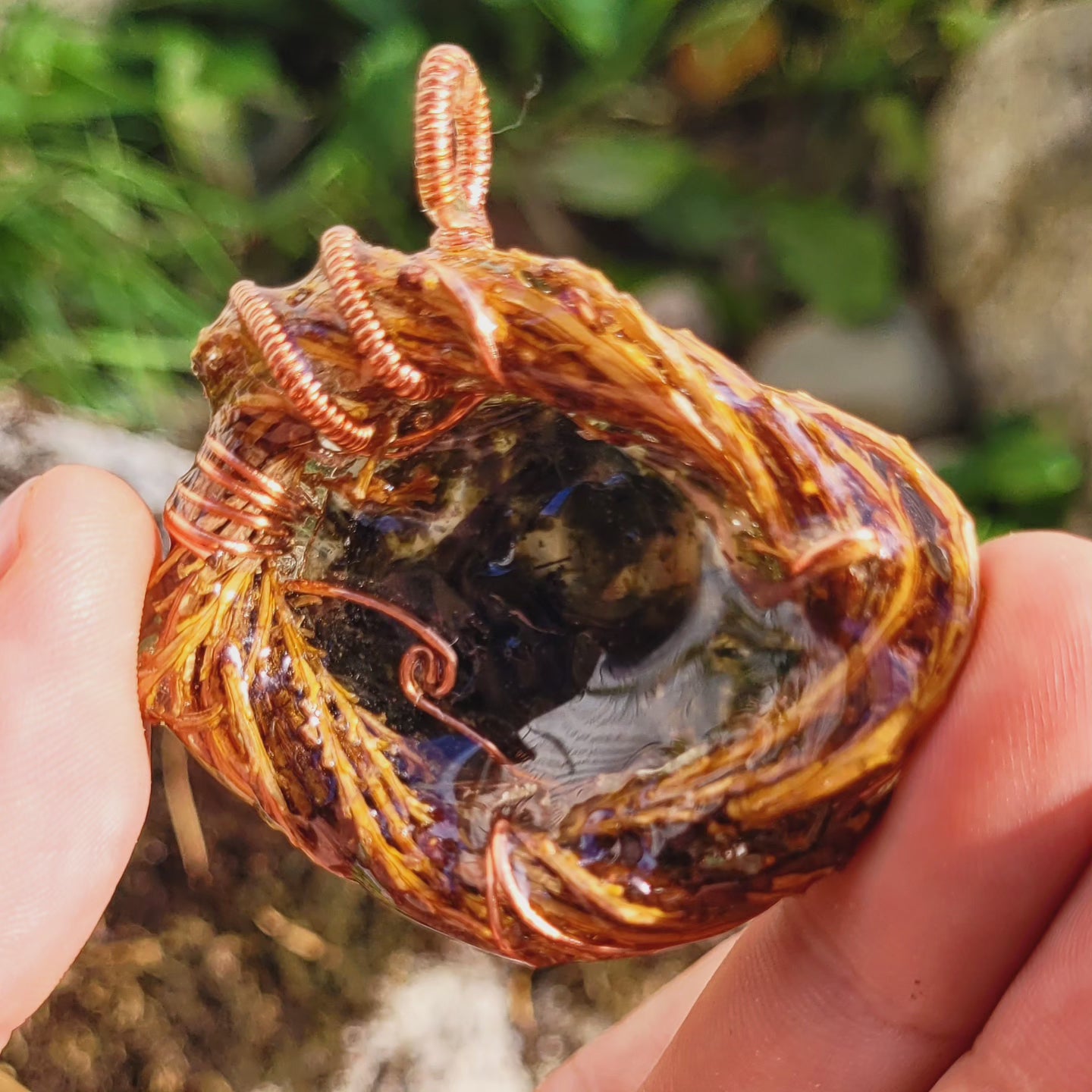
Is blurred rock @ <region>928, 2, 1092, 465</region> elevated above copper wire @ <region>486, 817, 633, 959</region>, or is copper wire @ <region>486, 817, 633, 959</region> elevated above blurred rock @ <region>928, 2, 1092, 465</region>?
blurred rock @ <region>928, 2, 1092, 465</region>

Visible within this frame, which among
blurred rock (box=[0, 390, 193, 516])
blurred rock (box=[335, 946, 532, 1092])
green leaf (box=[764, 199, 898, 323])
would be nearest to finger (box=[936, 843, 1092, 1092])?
blurred rock (box=[335, 946, 532, 1092])

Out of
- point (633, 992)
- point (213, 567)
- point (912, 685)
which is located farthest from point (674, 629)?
point (633, 992)

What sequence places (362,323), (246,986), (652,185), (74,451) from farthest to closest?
1. (652,185)
2. (74,451)
3. (246,986)
4. (362,323)

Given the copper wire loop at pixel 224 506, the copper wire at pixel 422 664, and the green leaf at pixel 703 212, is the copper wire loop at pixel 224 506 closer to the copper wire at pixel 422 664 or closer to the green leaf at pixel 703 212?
the copper wire at pixel 422 664

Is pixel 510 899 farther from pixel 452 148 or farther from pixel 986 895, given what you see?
pixel 452 148

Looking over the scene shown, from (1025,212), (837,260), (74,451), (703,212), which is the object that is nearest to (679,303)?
(703,212)

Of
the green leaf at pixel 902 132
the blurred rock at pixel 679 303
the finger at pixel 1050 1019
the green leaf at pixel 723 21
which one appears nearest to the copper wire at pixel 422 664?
the finger at pixel 1050 1019

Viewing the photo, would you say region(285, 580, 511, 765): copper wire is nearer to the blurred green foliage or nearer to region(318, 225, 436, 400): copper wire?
region(318, 225, 436, 400): copper wire
